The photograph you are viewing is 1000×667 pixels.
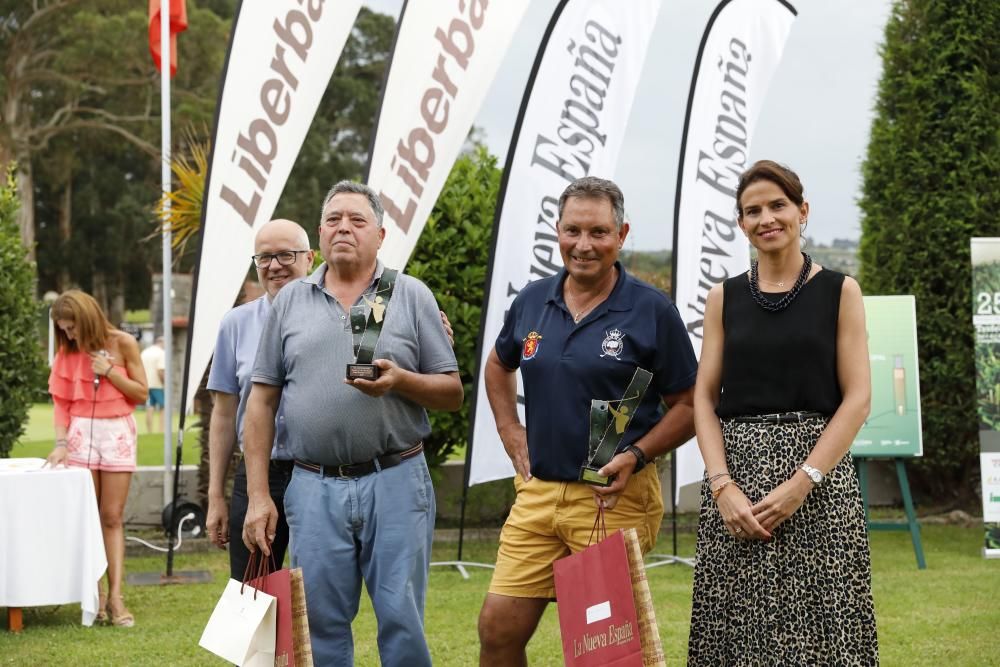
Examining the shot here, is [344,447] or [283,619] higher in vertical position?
[344,447]

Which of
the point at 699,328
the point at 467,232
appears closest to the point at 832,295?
the point at 699,328

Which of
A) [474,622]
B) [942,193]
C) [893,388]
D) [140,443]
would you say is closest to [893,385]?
[893,388]

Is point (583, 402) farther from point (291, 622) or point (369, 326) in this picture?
point (291, 622)

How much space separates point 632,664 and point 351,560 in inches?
36.3

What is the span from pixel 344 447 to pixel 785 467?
1247 mm

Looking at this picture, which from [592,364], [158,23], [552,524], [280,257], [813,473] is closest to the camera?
[813,473]

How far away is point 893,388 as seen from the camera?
7.88 meters

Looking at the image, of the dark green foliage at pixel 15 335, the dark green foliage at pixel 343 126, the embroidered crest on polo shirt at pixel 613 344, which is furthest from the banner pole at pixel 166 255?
the dark green foliage at pixel 343 126

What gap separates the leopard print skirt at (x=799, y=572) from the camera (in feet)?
10.4

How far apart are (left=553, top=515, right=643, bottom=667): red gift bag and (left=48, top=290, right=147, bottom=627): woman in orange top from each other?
12.9 feet

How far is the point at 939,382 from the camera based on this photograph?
31.4 ft

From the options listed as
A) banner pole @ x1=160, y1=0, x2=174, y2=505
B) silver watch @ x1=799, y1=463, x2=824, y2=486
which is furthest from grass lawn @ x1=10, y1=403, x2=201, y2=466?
silver watch @ x1=799, y1=463, x2=824, y2=486

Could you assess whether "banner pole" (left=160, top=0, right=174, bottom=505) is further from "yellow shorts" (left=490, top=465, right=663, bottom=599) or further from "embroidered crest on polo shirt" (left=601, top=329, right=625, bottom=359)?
"embroidered crest on polo shirt" (left=601, top=329, right=625, bottom=359)

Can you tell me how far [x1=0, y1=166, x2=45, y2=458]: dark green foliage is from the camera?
823 centimetres
